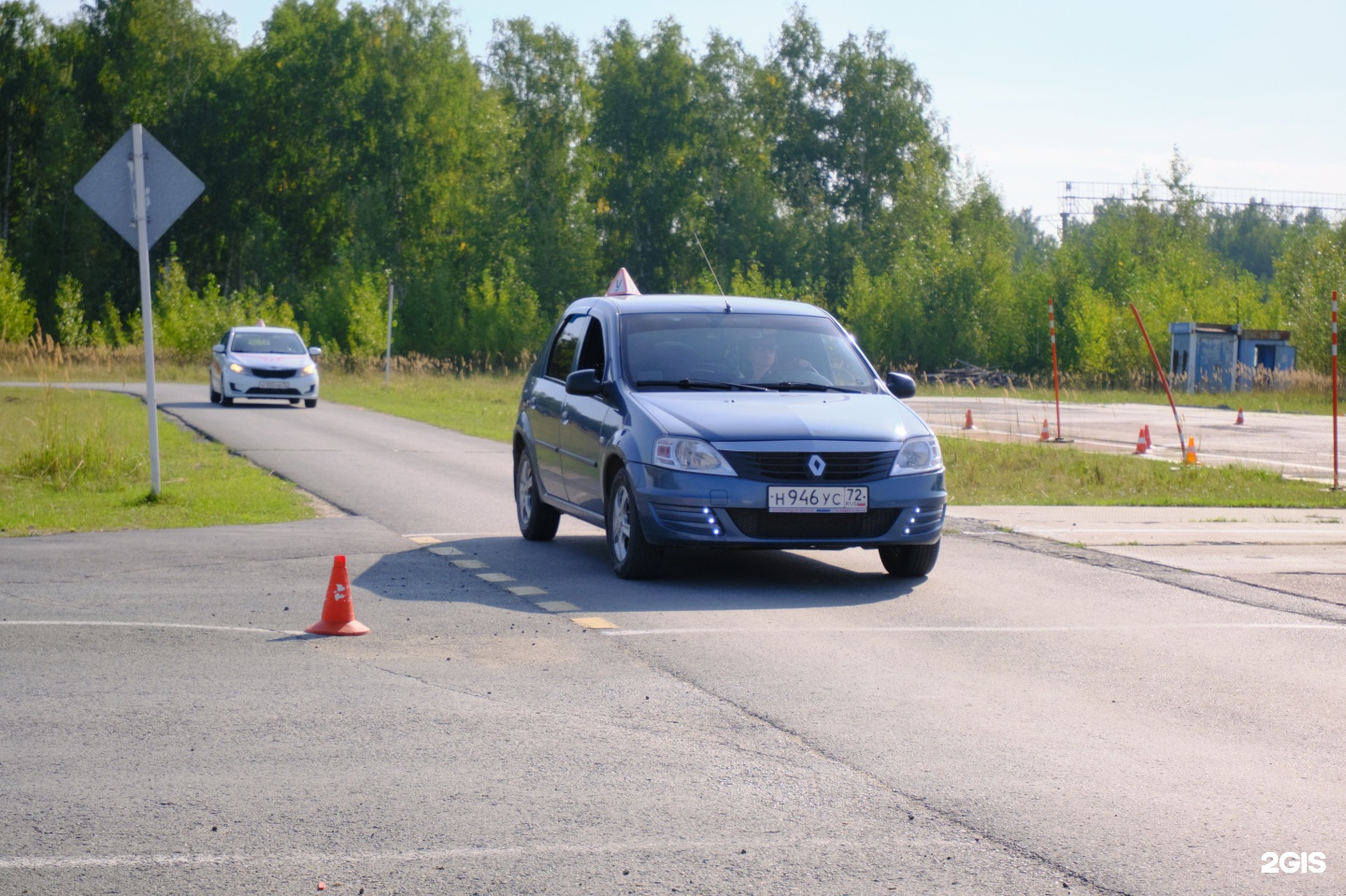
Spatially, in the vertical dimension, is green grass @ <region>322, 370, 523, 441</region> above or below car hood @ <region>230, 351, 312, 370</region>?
below

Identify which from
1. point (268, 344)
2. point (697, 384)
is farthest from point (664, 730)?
point (268, 344)

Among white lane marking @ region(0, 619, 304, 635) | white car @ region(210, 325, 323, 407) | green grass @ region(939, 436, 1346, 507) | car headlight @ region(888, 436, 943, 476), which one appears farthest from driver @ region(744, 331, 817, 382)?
white car @ region(210, 325, 323, 407)

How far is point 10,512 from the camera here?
14.0 meters

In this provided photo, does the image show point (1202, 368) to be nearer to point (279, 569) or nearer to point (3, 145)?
point (279, 569)

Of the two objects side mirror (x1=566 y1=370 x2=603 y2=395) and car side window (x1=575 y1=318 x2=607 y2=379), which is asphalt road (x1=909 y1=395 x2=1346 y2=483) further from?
side mirror (x1=566 y1=370 x2=603 y2=395)

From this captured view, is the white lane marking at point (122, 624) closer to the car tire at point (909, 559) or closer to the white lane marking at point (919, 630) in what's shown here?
the white lane marking at point (919, 630)

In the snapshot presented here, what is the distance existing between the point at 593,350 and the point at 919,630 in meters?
3.93

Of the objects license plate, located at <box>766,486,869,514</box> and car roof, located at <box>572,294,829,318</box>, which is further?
car roof, located at <box>572,294,829,318</box>

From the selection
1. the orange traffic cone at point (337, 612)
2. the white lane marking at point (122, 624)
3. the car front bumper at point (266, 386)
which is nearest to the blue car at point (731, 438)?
the orange traffic cone at point (337, 612)

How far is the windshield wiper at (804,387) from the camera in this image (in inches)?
419

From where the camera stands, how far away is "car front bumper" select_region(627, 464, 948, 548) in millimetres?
9484

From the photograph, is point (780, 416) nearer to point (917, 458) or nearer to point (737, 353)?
point (917, 458)

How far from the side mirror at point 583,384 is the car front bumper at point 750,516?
96 centimetres

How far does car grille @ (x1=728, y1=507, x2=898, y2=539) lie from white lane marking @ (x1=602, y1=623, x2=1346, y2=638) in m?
1.17
